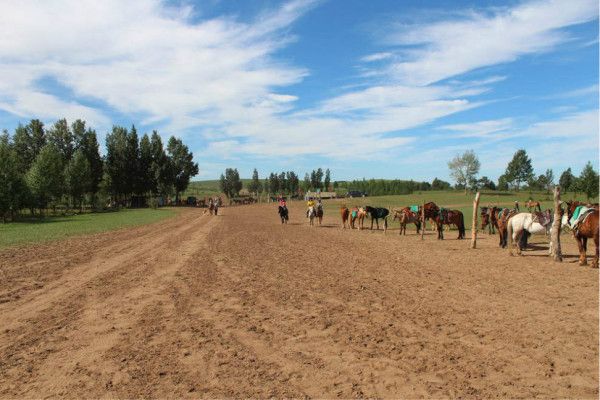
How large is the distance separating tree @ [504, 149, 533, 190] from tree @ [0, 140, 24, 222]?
100183 millimetres

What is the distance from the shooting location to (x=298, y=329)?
669 cm

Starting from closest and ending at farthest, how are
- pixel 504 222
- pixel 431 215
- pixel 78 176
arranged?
pixel 504 222
pixel 431 215
pixel 78 176

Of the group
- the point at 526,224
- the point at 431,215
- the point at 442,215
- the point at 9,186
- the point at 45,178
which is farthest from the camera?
the point at 45,178

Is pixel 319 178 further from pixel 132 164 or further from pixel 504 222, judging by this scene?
pixel 504 222

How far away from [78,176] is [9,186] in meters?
17.3

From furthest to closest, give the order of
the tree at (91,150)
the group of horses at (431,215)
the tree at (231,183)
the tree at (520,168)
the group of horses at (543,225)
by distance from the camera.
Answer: the tree at (231,183) → the tree at (520,168) → the tree at (91,150) → the group of horses at (431,215) → the group of horses at (543,225)

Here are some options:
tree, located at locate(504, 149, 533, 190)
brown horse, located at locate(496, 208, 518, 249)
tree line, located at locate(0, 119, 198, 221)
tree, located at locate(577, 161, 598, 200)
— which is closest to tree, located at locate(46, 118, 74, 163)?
tree line, located at locate(0, 119, 198, 221)

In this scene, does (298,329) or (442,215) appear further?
(442,215)

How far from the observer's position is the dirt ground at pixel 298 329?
15.9 feet

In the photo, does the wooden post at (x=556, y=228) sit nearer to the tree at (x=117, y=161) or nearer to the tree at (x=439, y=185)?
the tree at (x=117, y=161)

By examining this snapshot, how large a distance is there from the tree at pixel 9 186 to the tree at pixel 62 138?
63.4 feet

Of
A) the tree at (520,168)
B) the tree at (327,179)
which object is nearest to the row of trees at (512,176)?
the tree at (520,168)

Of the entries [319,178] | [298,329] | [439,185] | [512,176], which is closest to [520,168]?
[512,176]

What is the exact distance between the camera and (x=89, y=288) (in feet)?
31.7
